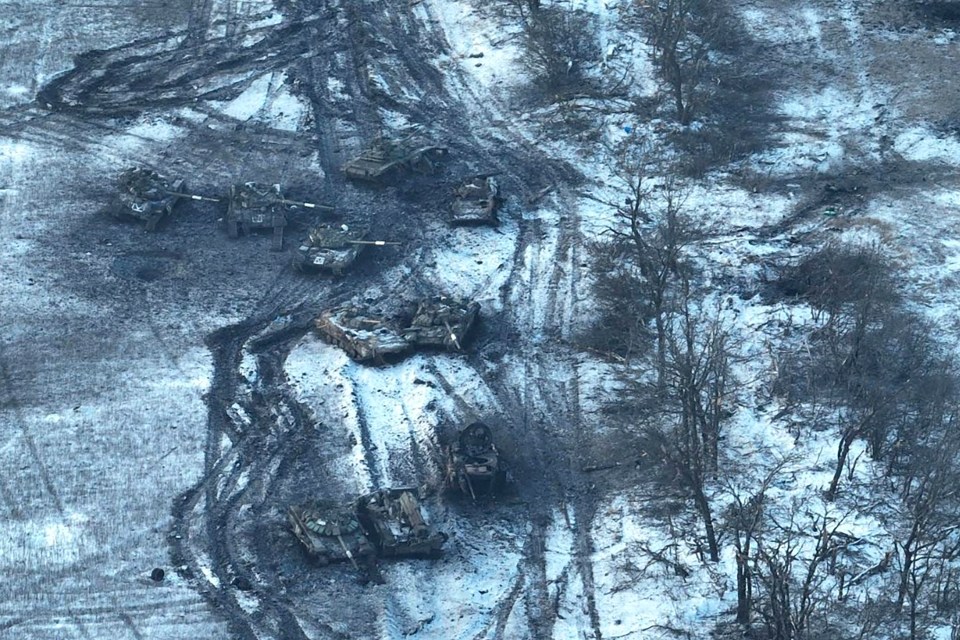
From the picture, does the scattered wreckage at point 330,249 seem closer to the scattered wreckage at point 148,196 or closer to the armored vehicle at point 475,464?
the scattered wreckage at point 148,196

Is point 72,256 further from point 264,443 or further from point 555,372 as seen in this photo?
point 555,372

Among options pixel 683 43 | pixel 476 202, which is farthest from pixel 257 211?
pixel 683 43

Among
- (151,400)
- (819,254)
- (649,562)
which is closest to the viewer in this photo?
(649,562)

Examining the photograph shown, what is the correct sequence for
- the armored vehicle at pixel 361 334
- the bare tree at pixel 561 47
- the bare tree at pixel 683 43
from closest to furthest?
the armored vehicle at pixel 361 334
the bare tree at pixel 683 43
the bare tree at pixel 561 47

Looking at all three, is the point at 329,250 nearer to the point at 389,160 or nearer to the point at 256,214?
the point at 256,214

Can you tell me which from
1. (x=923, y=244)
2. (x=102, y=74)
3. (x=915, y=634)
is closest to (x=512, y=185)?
(x=923, y=244)

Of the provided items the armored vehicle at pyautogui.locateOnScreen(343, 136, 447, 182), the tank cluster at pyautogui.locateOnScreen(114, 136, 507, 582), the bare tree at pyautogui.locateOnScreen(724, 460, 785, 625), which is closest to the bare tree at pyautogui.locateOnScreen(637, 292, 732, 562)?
the bare tree at pyautogui.locateOnScreen(724, 460, 785, 625)

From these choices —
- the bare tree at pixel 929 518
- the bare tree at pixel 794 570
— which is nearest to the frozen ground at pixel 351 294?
the bare tree at pixel 794 570
